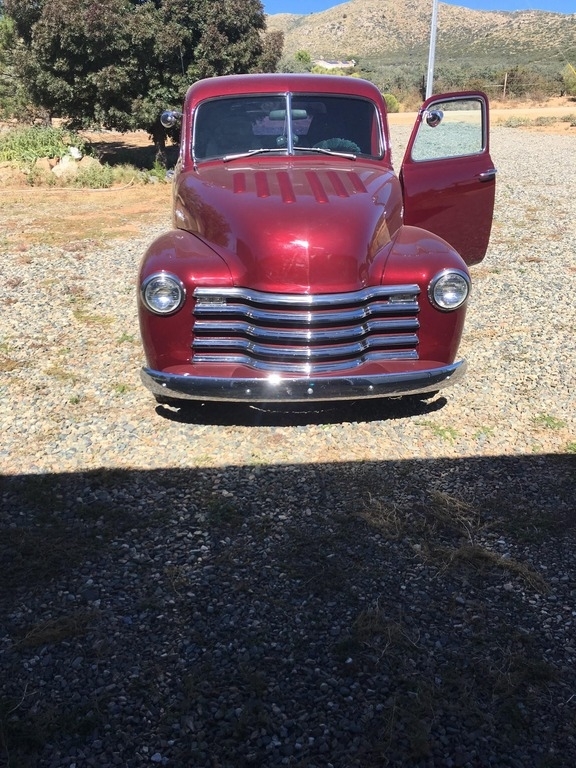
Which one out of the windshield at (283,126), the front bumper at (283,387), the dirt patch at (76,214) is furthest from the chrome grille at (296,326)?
the dirt patch at (76,214)

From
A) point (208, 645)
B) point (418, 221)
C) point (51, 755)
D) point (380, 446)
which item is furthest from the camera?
point (418, 221)

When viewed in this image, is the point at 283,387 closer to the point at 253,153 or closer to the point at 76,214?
the point at 253,153

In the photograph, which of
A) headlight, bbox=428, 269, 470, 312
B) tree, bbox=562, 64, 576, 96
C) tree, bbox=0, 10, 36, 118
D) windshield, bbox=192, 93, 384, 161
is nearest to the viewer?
headlight, bbox=428, 269, 470, 312

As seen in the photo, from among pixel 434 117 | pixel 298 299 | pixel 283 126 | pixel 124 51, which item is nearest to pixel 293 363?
pixel 298 299

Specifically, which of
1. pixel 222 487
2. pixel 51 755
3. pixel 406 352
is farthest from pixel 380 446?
pixel 51 755

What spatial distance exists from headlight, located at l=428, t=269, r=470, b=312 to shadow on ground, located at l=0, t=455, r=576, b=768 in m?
0.91

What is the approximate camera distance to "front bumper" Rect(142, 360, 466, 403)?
339 centimetres

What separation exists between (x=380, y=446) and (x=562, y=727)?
1.92 m

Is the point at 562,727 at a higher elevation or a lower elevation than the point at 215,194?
lower

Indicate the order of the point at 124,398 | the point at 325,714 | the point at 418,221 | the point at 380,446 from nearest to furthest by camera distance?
the point at 325,714 → the point at 380,446 → the point at 124,398 → the point at 418,221

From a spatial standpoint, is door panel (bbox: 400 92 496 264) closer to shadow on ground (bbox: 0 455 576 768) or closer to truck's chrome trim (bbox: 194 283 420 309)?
truck's chrome trim (bbox: 194 283 420 309)

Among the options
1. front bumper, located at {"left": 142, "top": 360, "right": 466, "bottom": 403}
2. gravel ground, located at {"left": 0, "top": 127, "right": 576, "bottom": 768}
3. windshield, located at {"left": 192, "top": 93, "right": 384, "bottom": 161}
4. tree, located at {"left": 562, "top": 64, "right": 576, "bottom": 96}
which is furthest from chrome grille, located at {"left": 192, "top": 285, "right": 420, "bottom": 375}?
tree, located at {"left": 562, "top": 64, "right": 576, "bottom": 96}

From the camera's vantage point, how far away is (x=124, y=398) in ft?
14.5

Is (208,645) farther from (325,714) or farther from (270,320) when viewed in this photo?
(270,320)
